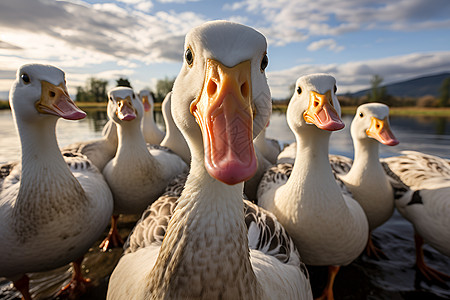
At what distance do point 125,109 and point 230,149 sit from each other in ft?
9.43

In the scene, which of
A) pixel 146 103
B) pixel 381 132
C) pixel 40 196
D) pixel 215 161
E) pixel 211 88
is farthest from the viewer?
pixel 146 103

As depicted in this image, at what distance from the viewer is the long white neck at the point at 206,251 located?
1.03 meters

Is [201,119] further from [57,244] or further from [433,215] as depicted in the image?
[433,215]

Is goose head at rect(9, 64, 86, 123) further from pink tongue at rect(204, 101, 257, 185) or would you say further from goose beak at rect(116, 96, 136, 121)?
pink tongue at rect(204, 101, 257, 185)

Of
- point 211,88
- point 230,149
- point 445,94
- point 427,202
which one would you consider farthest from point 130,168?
point 445,94

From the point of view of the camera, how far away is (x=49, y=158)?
7.49 ft

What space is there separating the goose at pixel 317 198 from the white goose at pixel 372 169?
76cm

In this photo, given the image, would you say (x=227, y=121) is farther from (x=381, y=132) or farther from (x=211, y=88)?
(x=381, y=132)

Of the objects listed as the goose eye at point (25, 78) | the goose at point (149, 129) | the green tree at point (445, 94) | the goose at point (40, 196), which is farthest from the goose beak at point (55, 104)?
the green tree at point (445, 94)

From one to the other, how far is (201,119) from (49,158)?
211 centimetres

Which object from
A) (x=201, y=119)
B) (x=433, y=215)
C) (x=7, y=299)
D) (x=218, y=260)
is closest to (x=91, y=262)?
(x=7, y=299)

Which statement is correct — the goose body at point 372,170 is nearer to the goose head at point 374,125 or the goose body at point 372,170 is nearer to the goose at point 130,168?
the goose head at point 374,125

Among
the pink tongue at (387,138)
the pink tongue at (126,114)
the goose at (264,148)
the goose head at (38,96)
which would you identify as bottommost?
the goose at (264,148)

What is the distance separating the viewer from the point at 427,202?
9.50 ft
